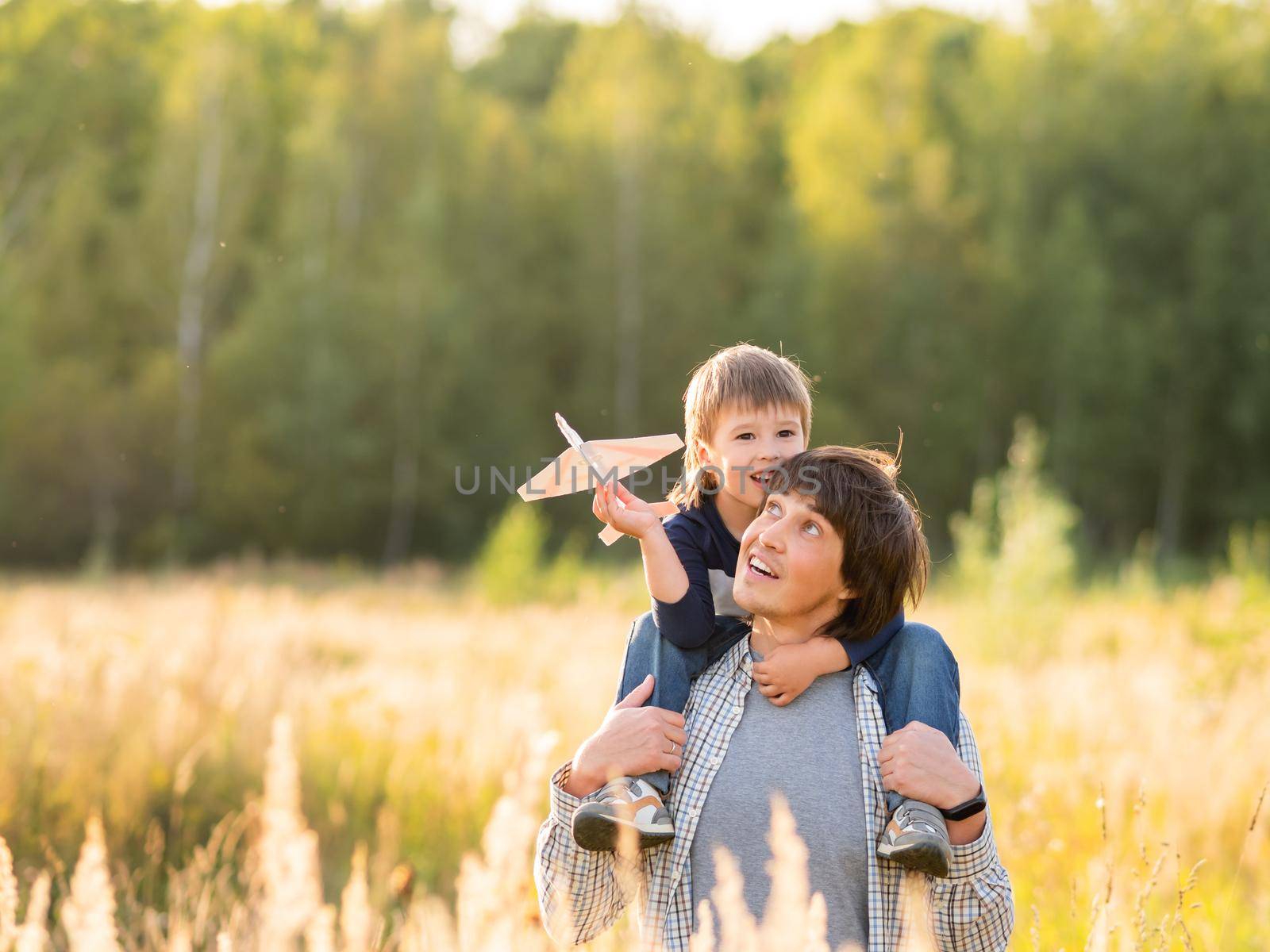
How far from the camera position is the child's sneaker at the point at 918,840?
5.56 feet

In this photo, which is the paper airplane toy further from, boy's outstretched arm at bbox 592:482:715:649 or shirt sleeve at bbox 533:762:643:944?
shirt sleeve at bbox 533:762:643:944

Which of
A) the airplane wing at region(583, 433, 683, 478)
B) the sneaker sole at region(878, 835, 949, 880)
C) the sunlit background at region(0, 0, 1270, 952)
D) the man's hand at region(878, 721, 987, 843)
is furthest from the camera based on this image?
the sunlit background at region(0, 0, 1270, 952)

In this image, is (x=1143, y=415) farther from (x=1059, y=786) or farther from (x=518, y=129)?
(x=1059, y=786)

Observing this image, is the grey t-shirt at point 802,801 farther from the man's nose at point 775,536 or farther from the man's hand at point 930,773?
the man's nose at point 775,536

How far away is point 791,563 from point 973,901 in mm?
630

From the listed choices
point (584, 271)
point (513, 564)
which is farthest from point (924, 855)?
point (584, 271)

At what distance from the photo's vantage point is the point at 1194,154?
2548 cm

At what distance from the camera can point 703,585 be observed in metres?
2.21

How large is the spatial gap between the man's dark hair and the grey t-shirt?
6.0 inches

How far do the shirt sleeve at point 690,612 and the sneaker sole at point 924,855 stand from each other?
53cm

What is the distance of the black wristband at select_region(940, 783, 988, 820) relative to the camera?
1.80m

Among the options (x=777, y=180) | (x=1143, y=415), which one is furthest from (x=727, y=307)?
(x=1143, y=415)


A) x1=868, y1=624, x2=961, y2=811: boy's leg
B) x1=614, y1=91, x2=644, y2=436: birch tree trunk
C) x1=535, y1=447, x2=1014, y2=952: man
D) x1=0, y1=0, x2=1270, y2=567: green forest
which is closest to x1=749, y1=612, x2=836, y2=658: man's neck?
x1=535, y1=447, x2=1014, y2=952: man

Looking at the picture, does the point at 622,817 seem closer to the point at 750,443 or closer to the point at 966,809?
the point at 966,809
